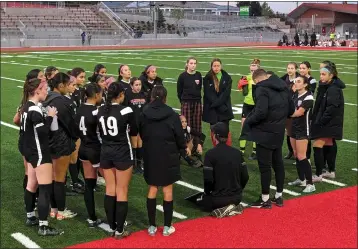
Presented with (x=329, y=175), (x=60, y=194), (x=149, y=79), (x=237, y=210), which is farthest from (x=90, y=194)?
(x=329, y=175)

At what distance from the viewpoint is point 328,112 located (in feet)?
25.2

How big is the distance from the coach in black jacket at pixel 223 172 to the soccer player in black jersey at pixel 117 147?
46.7 inches

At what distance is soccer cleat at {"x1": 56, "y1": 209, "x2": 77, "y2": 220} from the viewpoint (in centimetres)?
647

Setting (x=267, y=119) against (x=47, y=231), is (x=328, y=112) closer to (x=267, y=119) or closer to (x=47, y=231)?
(x=267, y=119)

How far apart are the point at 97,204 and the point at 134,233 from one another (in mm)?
1252

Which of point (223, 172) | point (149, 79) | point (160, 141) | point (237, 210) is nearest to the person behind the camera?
point (160, 141)

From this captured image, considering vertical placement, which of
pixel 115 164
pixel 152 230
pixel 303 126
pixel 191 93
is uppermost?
pixel 191 93

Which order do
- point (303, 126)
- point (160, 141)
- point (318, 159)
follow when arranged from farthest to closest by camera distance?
point (318, 159) → point (303, 126) → point (160, 141)

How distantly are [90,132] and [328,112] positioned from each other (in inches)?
150

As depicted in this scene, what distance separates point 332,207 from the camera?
6766mm

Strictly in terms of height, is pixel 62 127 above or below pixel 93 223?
above

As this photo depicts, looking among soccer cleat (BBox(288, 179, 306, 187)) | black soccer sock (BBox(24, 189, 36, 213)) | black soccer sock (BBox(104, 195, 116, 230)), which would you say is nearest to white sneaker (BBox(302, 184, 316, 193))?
soccer cleat (BBox(288, 179, 306, 187))

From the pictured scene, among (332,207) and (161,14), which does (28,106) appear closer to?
(332,207)

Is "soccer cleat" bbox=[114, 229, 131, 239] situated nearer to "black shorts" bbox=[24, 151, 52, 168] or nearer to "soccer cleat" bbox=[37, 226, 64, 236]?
"soccer cleat" bbox=[37, 226, 64, 236]
